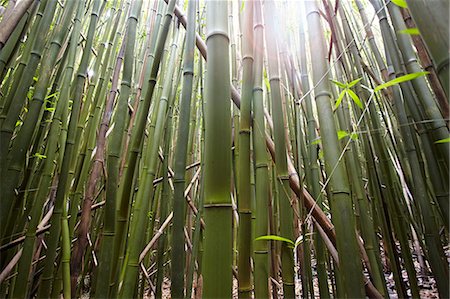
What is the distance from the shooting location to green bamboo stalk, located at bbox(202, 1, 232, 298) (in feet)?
1.46

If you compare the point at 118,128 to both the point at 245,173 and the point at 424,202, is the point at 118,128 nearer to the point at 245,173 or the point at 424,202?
the point at 245,173

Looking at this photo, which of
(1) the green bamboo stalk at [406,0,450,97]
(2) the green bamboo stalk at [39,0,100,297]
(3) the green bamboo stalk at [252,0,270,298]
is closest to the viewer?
(1) the green bamboo stalk at [406,0,450,97]

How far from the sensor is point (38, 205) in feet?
3.06

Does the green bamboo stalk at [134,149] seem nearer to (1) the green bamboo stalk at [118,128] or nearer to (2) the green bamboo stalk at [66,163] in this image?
(1) the green bamboo stalk at [118,128]

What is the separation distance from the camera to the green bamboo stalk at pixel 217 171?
1.46 ft

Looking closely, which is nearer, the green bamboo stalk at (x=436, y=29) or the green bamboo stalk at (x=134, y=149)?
the green bamboo stalk at (x=436, y=29)

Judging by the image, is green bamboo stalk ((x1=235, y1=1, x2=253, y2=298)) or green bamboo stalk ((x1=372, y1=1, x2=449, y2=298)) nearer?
green bamboo stalk ((x1=235, y1=1, x2=253, y2=298))

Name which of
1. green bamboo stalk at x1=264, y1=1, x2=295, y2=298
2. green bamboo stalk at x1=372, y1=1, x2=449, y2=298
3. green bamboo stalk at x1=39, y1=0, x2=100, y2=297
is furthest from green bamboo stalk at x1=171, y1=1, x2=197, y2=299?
green bamboo stalk at x1=372, y1=1, x2=449, y2=298

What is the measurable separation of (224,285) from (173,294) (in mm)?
269

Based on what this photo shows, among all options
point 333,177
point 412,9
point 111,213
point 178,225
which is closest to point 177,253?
point 178,225

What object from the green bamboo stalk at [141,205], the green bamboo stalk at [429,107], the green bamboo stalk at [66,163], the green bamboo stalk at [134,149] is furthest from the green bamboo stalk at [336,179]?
the green bamboo stalk at [66,163]

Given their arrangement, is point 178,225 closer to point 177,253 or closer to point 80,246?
point 177,253

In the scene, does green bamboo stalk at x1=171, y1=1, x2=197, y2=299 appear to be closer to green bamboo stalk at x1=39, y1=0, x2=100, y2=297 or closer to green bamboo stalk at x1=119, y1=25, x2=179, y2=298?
green bamboo stalk at x1=119, y1=25, x2=179, y2=298

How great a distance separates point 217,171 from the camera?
1.51 ft
